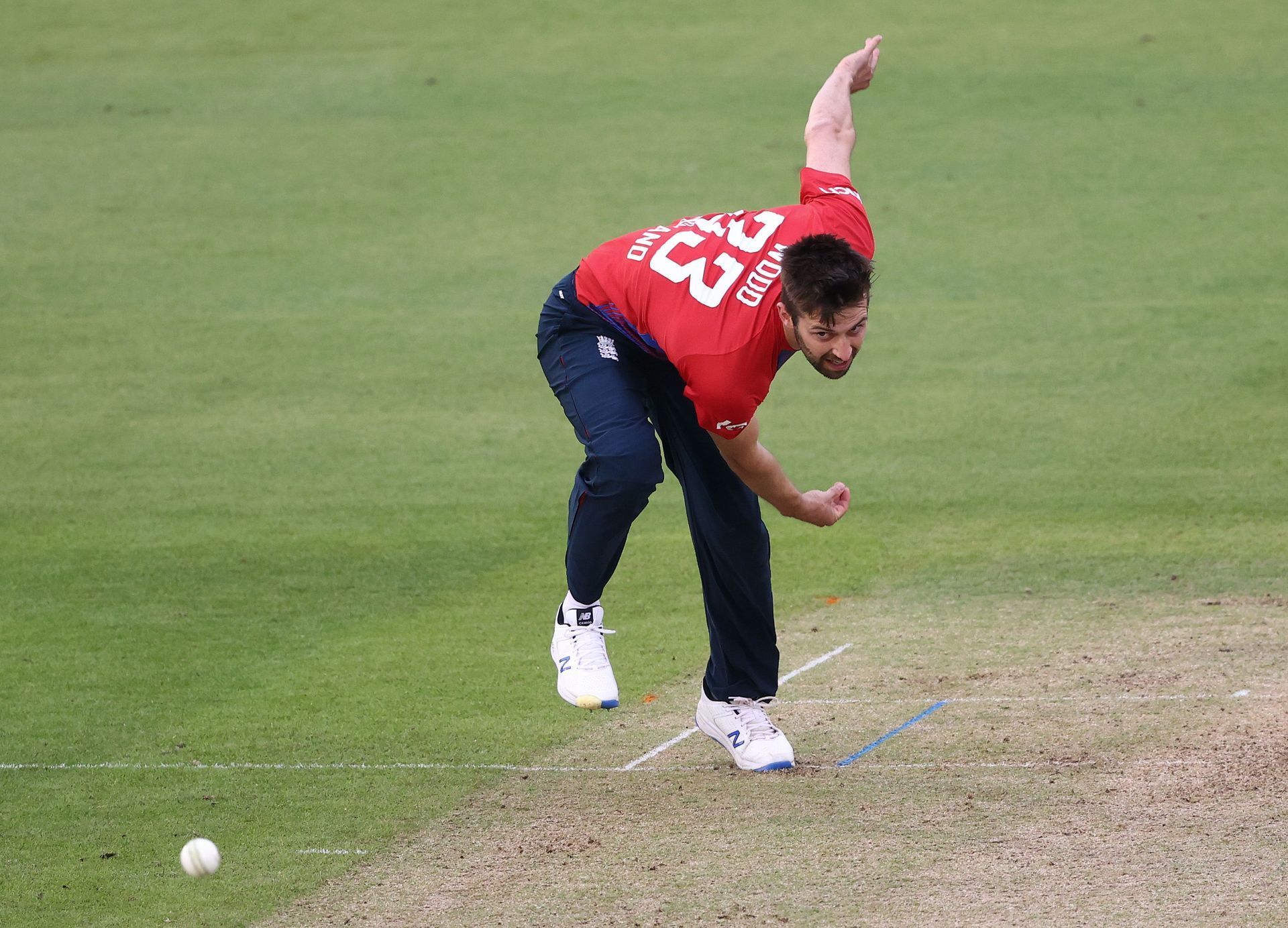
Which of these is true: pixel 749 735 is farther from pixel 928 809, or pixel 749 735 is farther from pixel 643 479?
pixel 643 479

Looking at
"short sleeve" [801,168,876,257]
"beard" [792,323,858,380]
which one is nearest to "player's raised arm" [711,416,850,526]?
"beard" [792,323,858,380]

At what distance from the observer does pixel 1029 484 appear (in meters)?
9.39

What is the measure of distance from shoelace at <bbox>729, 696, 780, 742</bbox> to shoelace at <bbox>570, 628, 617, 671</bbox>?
489 mm

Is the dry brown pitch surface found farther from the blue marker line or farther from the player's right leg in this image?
the player's right leg

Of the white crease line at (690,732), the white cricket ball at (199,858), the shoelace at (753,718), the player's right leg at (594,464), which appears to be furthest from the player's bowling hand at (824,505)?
the white cricket ball at (199,858)

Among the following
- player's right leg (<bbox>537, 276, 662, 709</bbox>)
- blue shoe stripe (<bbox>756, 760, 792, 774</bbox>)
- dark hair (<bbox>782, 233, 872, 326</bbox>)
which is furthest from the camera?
blue shoe stripe (<bbox>756, 760, 792, 774</bbox>)

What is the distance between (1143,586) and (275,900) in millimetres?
4474

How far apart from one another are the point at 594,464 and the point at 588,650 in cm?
75

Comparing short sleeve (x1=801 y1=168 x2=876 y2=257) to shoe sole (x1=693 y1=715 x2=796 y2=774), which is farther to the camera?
shoe sole (x1=693 y1=715 x2=796 y2=774)

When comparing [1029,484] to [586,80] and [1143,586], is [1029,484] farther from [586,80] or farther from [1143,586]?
[586,80]

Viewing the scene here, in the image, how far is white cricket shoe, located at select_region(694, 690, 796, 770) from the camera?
5.80 meters

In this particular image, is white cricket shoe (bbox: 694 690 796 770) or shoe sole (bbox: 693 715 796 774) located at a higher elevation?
white cricket shoe (bbox: 694 690 796 770)

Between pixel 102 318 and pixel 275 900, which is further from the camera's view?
pixel 102 318

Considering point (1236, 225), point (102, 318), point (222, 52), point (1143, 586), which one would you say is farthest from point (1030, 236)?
point (222, 52)
